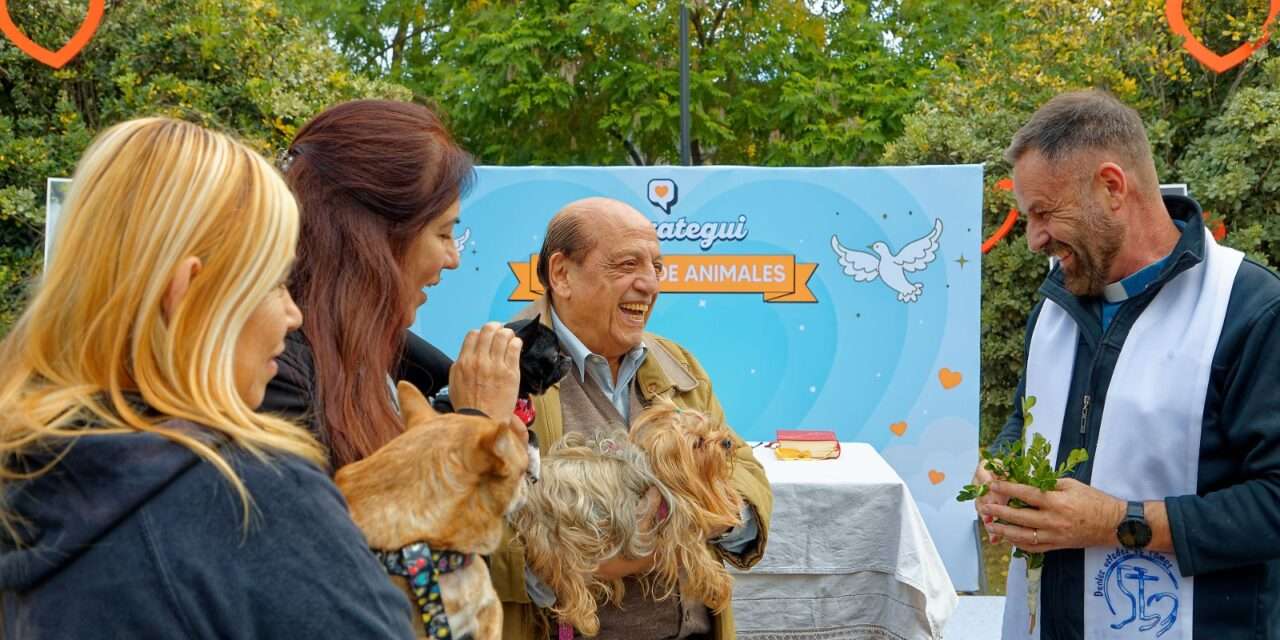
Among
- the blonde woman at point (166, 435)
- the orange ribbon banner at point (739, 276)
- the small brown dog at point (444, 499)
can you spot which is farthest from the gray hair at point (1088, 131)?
the orange ribbon banner at point (739, 276)

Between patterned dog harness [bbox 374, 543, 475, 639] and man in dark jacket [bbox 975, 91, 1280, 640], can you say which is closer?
patterned dog harness [bbox 374, 543, 475, 639]

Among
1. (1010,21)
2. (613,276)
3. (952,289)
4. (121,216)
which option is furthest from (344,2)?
(121,216)

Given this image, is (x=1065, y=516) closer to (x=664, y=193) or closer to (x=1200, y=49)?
(x=664, y=193)

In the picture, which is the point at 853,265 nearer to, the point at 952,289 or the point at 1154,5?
the point at 952,289

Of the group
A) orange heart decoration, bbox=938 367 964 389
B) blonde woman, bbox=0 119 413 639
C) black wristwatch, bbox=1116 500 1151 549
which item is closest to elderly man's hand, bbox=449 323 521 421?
blonde woman, bbox=0 119 413 639

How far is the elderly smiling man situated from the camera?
2887 millimetres

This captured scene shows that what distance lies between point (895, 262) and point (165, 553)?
20.6ft

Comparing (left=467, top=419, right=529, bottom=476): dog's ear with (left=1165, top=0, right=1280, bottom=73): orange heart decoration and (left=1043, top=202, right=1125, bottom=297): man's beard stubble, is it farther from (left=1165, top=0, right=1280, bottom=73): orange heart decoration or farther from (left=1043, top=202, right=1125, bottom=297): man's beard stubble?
(left=1165, top=0, right=1280, bottom=73): orange heart decoration

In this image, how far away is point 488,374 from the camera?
7.00 feet

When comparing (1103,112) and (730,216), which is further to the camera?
(730,216)

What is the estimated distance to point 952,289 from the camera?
7.07 metres

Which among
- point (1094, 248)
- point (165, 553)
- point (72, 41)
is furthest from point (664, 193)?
point (165, 553)

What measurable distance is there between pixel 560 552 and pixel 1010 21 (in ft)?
34.2

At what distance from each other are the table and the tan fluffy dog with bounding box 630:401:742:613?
1.59 meters
